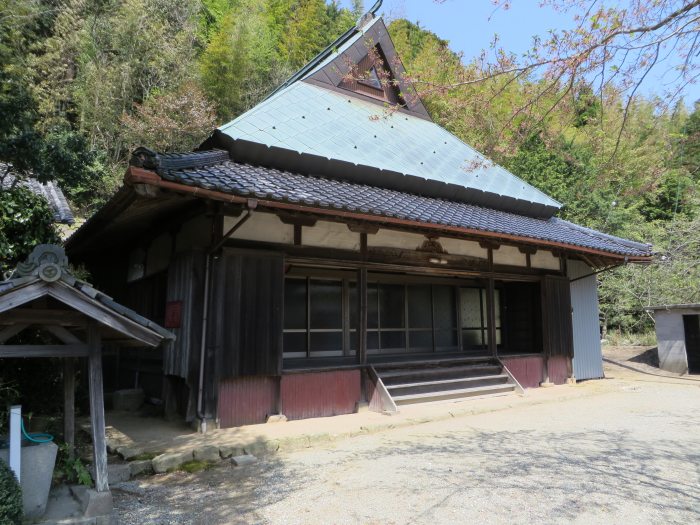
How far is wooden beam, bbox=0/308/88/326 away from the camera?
10.2 feet

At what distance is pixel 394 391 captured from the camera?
7520 millimetres

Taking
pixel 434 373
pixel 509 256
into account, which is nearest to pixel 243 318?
pixel 434 373

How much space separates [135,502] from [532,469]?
11.7ft

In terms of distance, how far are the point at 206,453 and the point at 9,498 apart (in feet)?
7.79

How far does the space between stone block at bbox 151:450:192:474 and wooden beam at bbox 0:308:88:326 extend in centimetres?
189

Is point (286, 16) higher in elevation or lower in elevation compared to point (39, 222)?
higher

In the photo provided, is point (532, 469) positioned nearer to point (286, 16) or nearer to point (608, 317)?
point (608, 317)

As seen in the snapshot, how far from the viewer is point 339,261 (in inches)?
284

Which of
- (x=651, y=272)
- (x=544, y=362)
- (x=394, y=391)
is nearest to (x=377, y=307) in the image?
(x=394, y=391)

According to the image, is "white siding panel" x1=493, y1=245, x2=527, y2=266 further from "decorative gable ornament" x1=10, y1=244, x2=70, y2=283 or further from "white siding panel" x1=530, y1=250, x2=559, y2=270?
"decorative gable ornament" x1=10, y1=244, x2=70, y2=283

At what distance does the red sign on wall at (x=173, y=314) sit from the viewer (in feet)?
21.3

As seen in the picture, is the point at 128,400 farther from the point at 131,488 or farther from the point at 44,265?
the point at 44,265

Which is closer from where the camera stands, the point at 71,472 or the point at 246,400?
the point at 71,472

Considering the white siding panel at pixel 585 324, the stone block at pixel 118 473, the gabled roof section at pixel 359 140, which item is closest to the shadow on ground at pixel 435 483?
the stone block at pixel 118 473
